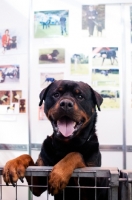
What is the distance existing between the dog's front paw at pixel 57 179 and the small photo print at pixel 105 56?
126cm

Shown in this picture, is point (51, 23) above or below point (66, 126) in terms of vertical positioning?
above

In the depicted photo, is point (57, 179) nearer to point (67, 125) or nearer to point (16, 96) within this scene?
point (67, 125)

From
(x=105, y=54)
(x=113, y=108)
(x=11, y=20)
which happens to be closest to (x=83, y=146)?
(x=113, y=108)

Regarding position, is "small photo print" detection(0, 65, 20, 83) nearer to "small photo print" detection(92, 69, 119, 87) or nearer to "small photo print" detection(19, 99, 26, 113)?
"small photo print" detection(19, 99, 26, 113)

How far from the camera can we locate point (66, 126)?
5.30 ft

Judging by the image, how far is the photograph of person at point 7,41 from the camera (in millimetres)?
2414

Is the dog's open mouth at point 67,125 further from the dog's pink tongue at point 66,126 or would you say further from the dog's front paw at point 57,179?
the dog's front paw at point 57,179

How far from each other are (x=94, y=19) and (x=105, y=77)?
0.43m

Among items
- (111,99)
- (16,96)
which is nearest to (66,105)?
(111,99)

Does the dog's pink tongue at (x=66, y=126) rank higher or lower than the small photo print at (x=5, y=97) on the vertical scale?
lower

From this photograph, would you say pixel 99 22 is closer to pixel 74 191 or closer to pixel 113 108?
pixel 113 108

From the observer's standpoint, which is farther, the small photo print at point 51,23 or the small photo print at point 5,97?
the small photo print at point 5,97

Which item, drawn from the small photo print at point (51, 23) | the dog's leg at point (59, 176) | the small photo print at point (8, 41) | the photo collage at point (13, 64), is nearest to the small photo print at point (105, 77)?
the small photo print at point (51, 23)

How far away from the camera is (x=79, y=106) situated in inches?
64.1
